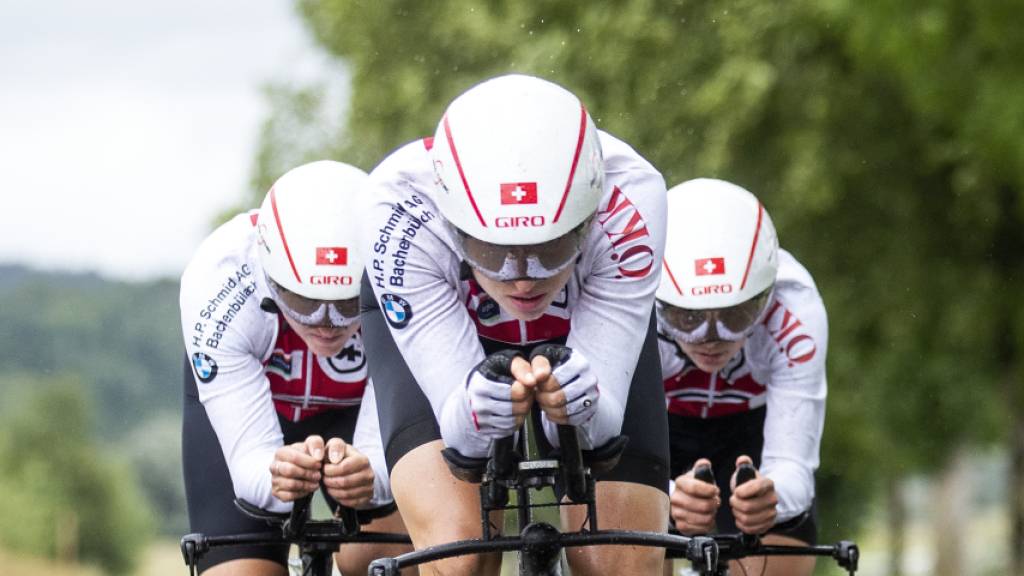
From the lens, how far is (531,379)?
16.3ft

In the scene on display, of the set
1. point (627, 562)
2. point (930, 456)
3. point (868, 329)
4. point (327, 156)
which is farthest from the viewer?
point (930, 456)

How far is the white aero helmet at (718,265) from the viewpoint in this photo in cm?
743

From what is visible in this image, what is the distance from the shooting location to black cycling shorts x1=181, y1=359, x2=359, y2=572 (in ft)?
24.9

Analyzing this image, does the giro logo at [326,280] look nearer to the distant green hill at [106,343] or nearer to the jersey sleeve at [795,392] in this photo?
the jersey sleeve at [795,392]

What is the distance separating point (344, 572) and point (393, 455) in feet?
7.24

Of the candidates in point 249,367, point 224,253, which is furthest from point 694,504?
point 224,253

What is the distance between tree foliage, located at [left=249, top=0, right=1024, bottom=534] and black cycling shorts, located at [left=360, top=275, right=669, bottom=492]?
12384 millimetres

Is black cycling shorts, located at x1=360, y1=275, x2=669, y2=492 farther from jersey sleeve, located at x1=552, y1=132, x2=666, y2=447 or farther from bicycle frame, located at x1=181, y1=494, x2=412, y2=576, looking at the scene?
bicycle frame, located at x1=181, y1=494, x2=412, y2=576

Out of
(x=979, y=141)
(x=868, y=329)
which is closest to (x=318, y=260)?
(x=979, y=141)

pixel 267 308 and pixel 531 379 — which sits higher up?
pixel 267 308

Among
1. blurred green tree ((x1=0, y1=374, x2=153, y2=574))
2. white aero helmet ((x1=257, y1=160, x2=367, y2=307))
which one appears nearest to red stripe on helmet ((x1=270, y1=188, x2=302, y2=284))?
white aero helmet ((x1=257, y1=160, x2=367, y2=307))

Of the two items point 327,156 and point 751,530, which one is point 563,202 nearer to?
point 751,530

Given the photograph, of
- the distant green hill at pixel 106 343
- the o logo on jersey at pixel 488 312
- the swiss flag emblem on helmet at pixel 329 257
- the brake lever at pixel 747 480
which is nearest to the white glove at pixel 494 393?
the o logo on jersey at pixel 488 312

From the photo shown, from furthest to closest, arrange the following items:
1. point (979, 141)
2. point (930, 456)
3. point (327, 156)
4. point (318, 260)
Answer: point (930, 456)
point (327, 156)
point (979, 141)
point (318, 260)
